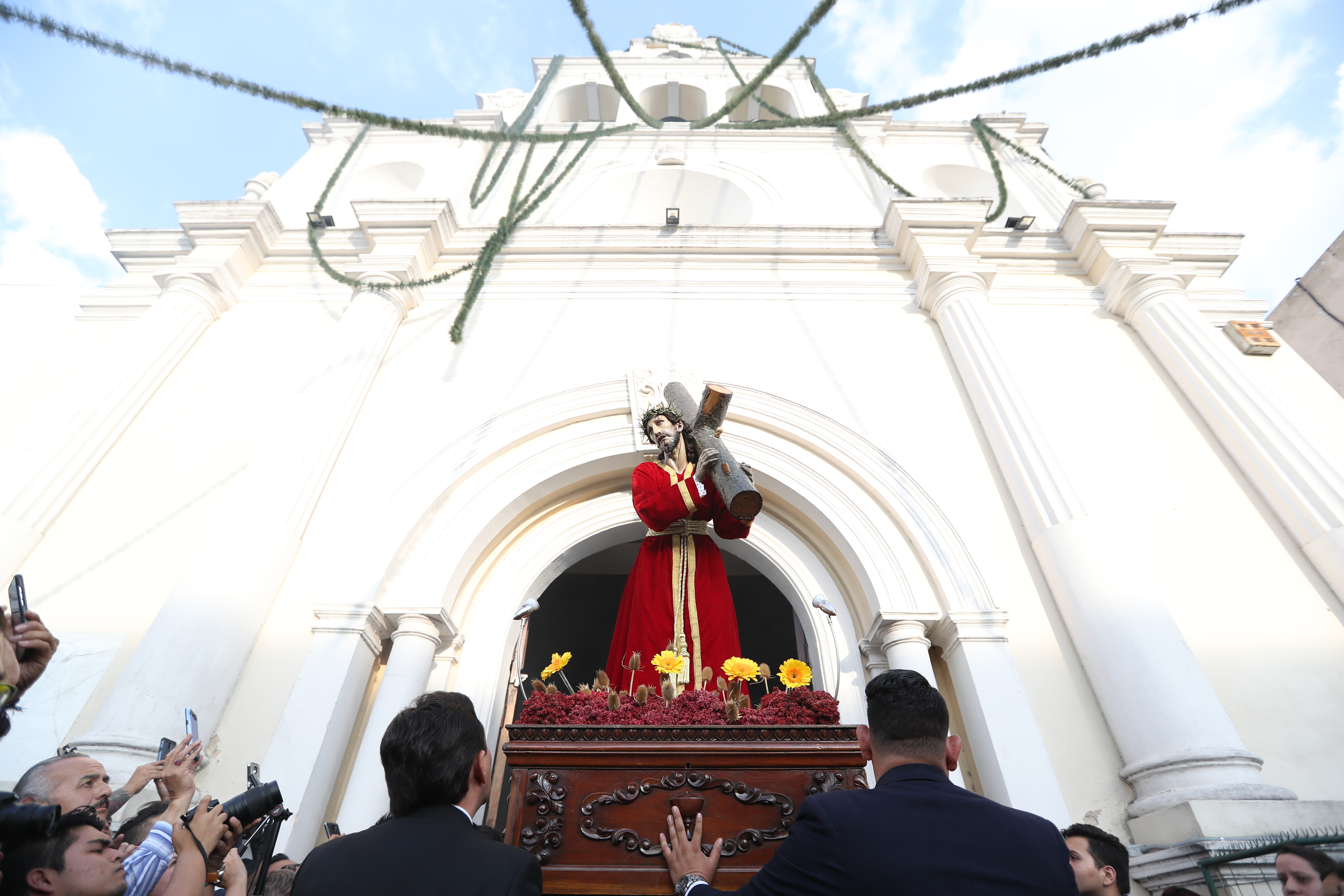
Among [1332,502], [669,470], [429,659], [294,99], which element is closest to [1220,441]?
[1332,502]

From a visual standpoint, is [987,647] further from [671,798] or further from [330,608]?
[330,608]

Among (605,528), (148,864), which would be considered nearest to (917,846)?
(148,864)

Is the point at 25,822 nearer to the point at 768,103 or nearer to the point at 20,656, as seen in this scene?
the point at 20,656

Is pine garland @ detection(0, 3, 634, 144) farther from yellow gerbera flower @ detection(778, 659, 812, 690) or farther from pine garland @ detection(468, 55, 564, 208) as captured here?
yellow gerbera flower @ detection(778, 659, 812, 690)

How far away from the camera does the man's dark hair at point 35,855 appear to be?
171cm

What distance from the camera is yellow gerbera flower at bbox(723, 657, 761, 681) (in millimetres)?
3252

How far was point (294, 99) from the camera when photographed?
515 centimetres

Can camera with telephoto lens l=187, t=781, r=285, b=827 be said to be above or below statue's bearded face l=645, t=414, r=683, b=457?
below

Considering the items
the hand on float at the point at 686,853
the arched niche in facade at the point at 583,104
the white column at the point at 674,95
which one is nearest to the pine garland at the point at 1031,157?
the white column at the point at 674,95

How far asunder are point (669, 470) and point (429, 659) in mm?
2069

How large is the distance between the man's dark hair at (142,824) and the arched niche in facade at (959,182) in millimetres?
10099

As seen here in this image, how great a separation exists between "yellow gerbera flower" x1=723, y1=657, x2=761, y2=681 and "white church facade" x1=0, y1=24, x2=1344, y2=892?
1.74 meters

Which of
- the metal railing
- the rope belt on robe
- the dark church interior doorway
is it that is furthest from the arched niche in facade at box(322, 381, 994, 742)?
the dark church interior doorway

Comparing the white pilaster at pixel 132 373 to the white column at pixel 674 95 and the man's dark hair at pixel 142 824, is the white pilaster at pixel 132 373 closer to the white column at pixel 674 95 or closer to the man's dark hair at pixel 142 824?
the man's dark hair at pixel 142 824
